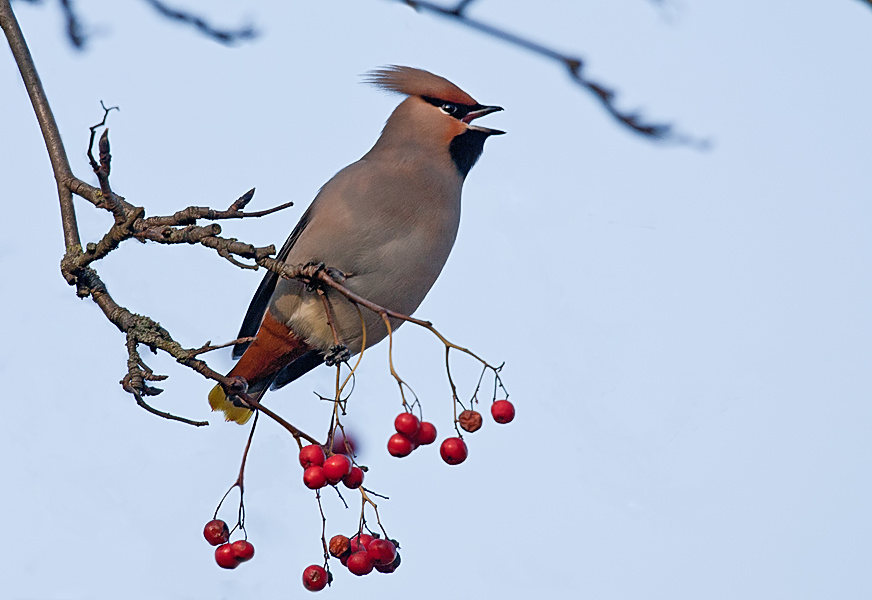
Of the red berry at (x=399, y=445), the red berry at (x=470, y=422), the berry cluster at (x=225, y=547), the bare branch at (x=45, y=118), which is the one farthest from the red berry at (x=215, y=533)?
the bare branch at (x=45, y=118)

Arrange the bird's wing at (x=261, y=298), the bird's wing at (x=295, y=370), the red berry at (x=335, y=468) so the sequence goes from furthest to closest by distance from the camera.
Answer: the bird's wing at (x=295, y=370) < the bird's wing at (x=261, y=298) < the red berry at (x=335, y=468)

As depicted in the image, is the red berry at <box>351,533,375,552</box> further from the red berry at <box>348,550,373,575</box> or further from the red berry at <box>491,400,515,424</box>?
the red berry at <box>491,400,515,424</box>

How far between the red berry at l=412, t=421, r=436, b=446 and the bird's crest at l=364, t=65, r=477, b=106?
1.86 m

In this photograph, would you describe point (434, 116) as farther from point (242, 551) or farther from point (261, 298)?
point (242, 551)

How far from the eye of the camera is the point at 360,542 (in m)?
2.39

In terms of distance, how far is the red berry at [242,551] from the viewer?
2.43 metres

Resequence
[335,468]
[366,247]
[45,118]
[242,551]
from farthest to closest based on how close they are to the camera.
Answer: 1. [366,247]
2. [45,118]
3. [242,551]
4. [335,468]

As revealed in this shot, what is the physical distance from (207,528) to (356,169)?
1.46 m

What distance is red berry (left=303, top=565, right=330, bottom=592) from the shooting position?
2377 millimetres

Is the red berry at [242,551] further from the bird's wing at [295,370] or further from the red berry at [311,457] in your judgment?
the bird's wing at [295,370]

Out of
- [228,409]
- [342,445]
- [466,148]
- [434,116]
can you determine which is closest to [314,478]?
[342,445]

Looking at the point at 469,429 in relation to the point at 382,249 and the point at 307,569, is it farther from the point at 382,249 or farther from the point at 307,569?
the point at 382,249

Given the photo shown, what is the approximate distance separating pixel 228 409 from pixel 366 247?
823mm

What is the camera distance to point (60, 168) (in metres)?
2.78
